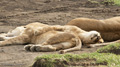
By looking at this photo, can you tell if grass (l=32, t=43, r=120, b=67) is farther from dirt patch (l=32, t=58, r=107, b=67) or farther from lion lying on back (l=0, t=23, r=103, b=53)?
lion lying on back (l=0, t=23, r=103, b=53)

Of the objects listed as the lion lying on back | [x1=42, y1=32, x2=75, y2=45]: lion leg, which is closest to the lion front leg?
the lion lying on back

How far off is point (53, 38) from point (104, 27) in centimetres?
149

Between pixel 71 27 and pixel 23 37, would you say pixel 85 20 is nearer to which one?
pixel 71 27

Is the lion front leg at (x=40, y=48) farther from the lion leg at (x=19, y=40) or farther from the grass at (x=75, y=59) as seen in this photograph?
the grass at (x=75, y=59)

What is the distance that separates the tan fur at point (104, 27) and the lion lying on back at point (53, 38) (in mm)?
410

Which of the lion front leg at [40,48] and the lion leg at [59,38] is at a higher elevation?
the lion leg at [59,38]

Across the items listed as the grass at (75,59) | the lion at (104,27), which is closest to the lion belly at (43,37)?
the lion at (104,27)

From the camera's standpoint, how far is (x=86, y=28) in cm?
816

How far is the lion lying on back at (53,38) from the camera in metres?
7.12

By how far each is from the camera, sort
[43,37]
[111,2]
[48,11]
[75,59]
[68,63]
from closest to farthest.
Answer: [68,63] < [75,59] < [43,37] < [48,11] < [111,2]

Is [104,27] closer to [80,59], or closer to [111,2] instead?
[80,59]

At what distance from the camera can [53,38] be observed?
721 centimetres

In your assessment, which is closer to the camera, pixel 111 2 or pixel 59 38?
pixel 59 38

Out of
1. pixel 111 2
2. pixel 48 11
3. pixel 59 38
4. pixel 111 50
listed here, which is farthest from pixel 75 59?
pixel 111 2
